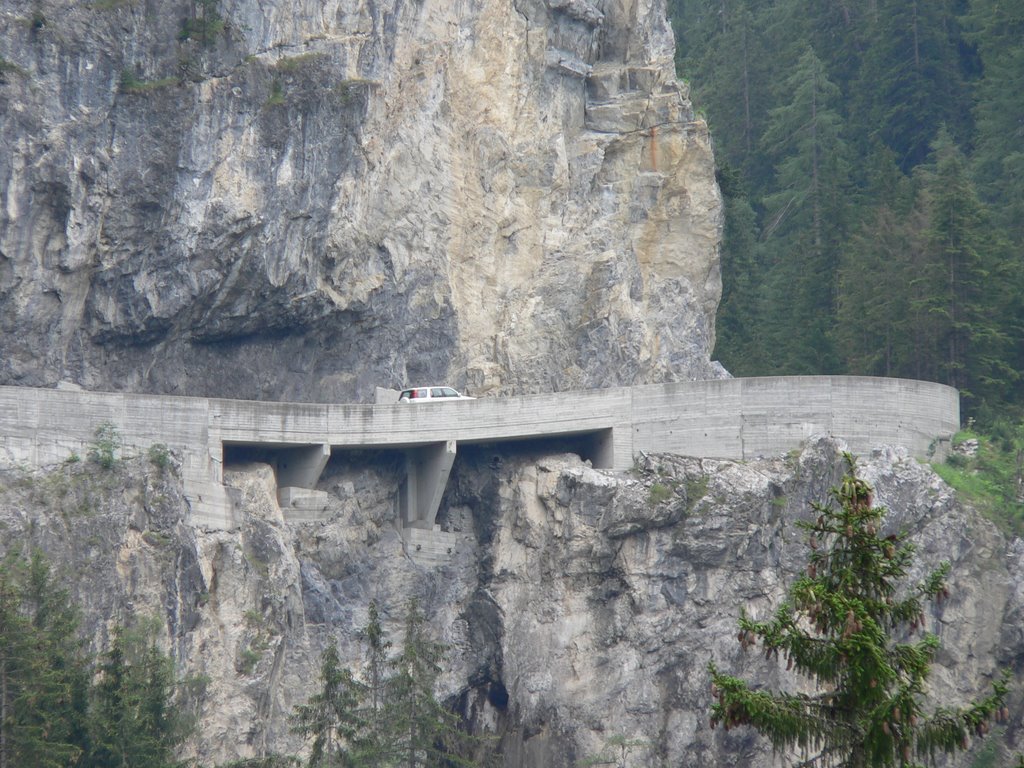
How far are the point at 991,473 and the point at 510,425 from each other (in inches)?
471

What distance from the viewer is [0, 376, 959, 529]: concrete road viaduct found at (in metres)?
38.1

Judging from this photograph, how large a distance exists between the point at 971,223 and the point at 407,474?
1889 centimetres

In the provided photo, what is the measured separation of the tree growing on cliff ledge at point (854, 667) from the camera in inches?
722

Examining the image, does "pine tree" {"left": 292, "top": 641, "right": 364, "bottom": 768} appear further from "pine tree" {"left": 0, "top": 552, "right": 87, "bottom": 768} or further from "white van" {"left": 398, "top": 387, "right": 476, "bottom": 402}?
"white van" {"left": 398, "top": 387, "right": 476, "bottom": 402}

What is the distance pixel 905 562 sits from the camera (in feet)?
62.0

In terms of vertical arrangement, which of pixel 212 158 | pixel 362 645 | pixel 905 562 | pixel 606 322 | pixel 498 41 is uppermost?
pixel 498 41

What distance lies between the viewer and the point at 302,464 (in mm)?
40625

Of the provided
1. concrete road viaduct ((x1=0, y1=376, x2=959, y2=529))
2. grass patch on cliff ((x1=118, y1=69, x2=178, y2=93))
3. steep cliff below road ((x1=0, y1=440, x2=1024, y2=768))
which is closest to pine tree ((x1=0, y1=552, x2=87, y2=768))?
steep cliff below road ((x1=0, y1=440, x2=1024, y2=768))

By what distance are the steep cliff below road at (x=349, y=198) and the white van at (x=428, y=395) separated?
2392mm

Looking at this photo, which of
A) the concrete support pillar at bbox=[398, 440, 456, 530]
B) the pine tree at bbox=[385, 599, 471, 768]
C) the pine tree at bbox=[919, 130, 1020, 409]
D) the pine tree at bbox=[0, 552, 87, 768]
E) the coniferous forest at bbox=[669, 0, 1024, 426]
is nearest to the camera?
the pine tree at bbox=[0, 552, 87, 768]

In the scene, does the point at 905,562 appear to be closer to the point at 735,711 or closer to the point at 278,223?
the point at 735,711

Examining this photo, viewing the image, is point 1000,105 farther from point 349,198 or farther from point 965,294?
point 349,198

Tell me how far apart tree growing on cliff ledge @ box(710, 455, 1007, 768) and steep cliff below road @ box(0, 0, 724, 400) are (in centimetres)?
2591

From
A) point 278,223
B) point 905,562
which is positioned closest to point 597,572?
point 278,223
